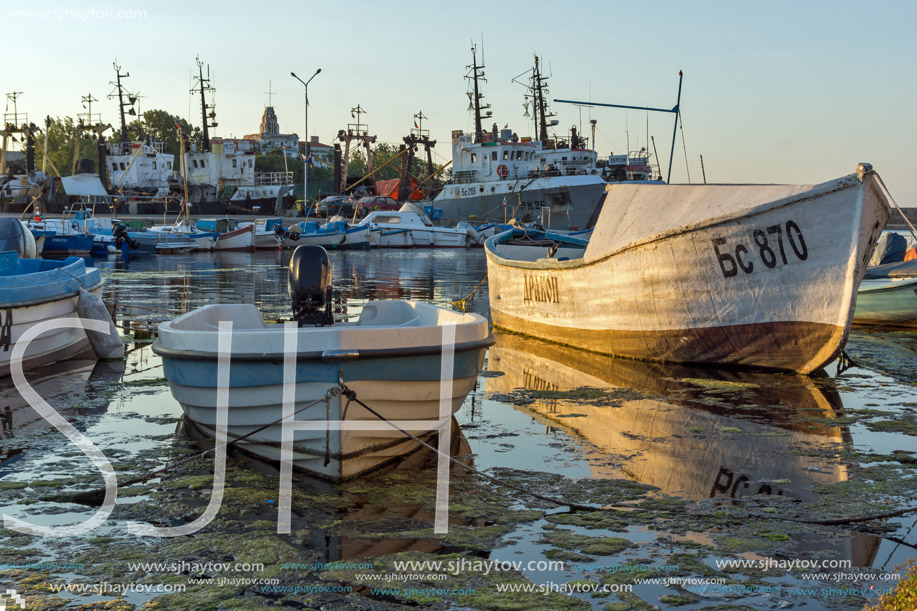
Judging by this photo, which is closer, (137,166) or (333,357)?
(333,357)

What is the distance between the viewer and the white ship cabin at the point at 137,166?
6706cm

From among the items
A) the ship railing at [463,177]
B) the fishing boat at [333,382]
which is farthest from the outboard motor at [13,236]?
the ship railing at [463,177]

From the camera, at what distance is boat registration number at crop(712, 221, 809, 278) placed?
9852mm

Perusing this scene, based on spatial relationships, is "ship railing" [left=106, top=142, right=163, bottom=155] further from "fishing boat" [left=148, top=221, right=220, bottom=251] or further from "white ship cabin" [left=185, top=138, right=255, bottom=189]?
"fishing boat" [left=148, top=221, right=220, bottom=251]

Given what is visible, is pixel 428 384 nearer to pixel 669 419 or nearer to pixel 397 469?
pixel 397 469

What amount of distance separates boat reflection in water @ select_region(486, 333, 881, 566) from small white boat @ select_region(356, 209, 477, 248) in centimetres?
3949

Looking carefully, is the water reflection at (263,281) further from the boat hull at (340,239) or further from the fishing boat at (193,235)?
the boat hull at (340,239)

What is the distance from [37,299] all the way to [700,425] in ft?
25.8

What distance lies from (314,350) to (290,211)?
70.0 meters

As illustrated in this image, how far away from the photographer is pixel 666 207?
36.9 feet

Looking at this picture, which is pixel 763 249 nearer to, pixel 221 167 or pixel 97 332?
pixel 97 332

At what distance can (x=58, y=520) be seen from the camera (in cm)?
542

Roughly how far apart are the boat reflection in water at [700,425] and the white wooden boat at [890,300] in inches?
238

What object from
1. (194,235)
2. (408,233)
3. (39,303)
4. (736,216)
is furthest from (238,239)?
(736,216)
